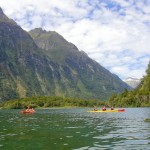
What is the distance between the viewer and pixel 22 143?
38.3 meters

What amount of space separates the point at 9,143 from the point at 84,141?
8.78 meters

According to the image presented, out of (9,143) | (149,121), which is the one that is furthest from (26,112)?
(9,143)

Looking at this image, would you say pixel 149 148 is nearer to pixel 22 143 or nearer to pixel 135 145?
pixel 135 145

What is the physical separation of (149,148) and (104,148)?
4.49 metres

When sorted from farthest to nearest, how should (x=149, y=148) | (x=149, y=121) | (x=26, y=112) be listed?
(x=26, y=112) < (x=149, y=121) < (x=149, y=148)

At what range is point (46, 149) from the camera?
33781 millimetres

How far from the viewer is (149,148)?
3303 cm

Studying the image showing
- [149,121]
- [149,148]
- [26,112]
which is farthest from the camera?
[26,112]

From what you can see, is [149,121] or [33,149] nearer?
[33,149]

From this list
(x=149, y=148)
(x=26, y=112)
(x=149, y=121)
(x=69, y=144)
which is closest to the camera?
(x=149, y=148)

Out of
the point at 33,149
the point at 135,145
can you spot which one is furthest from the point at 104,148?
the point at 33,149

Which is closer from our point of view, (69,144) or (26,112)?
(69,144)

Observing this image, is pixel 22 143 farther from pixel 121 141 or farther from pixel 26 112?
pixel 26 112

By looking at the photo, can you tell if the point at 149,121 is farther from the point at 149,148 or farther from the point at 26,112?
the point at 26,112
